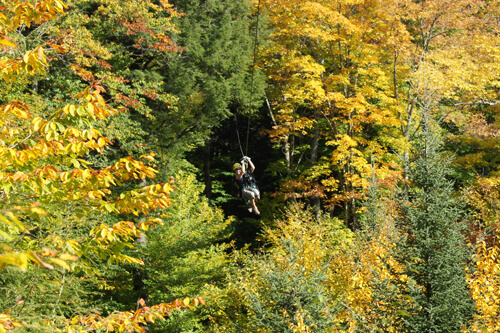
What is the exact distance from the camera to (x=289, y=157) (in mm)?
22344

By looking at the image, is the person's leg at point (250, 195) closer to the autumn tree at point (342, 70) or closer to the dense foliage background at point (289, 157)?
the dense foliage background at point (289, 157)

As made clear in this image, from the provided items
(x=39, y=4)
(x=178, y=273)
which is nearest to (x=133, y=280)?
(x=178, y=273)

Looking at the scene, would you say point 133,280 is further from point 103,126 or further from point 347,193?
point 347,193

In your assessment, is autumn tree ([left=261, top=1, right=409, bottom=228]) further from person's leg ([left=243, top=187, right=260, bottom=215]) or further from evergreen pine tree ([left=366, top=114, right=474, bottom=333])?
person's leg ([left=243, top=187, right=260, bottom=215])

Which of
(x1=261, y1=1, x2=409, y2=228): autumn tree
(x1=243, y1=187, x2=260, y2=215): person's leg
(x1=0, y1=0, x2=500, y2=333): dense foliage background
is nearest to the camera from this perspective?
(x1=0, y1=0, x2=500, y2=333): dense foliage background

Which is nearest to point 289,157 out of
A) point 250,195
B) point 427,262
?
point 250,195

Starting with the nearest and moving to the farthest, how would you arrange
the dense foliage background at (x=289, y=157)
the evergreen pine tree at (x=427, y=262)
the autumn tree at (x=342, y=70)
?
the evergreen pine tree at (x=427, y=262), the dense foliage background at (x=289, y=157), the autumn tree at (x=342, y=70)

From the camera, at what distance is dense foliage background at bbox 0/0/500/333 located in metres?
8.98

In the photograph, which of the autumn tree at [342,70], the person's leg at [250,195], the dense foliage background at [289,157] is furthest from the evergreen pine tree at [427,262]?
the autumn tree at [342,70]

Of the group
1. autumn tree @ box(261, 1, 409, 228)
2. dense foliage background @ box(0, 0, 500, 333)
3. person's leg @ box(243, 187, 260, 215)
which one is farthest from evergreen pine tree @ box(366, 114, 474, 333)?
autumn tree @ box(261, 1, 409, 228)

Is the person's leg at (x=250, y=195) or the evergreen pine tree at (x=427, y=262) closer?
the evergreen pine tree at (x=427, y=262)

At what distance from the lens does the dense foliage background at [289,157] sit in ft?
29.5

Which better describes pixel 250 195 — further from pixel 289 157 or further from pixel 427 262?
pixel 289 157

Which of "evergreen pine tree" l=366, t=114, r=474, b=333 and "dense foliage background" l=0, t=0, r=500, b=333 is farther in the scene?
"dense foliage background" l=0, t=0, r=500, b=333
